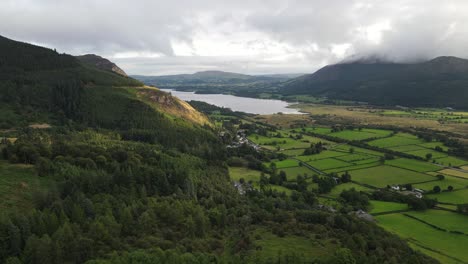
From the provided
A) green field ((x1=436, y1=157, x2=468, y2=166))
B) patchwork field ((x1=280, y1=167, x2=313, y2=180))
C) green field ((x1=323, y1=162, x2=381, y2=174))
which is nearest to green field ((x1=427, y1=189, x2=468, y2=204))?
green field ((x1=323, y1=162, x2=381, y2=174))

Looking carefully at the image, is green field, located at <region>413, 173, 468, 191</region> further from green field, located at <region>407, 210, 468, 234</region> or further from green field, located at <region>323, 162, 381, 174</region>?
green field, located at <region>323, 162, 381, 174</region>

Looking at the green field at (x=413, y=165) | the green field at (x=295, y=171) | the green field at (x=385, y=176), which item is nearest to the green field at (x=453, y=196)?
the green field at (x=385, y=176)

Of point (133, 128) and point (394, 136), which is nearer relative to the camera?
point (133, 128)

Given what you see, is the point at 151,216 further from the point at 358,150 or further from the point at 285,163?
the point at 358,150

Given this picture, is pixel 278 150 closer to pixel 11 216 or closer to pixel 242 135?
pixel 242 135

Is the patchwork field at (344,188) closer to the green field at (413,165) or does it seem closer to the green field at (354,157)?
the green field at (354,157)

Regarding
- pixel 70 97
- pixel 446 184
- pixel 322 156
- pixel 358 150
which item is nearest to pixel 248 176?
pixel 322 156

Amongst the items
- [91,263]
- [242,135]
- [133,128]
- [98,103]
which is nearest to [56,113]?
[98,103]

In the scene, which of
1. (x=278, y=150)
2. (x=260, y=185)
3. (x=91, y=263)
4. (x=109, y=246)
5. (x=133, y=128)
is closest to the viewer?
(x=91, y=263)
